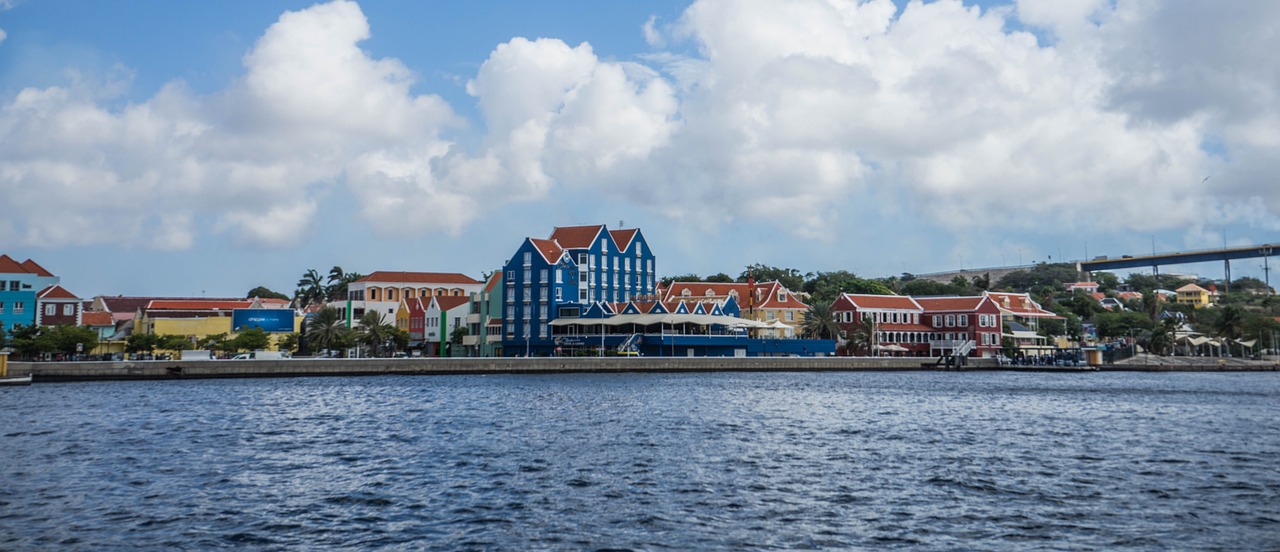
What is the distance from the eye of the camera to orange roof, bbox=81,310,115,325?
3989 inches

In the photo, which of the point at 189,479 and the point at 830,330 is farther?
the point at 830,330

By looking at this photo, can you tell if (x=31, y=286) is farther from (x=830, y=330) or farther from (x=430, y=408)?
(x=830, y=330)

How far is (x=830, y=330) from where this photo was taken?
104688 mm

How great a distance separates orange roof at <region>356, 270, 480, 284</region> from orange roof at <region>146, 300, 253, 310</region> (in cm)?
1482

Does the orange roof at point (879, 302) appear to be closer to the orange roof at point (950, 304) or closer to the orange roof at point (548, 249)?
the orange roof at point (950, 304)

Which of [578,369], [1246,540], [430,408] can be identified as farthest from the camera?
[578,369]

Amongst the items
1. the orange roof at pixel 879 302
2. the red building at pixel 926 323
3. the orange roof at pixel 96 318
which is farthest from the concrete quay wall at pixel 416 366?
the orange roof at pixel 96 318

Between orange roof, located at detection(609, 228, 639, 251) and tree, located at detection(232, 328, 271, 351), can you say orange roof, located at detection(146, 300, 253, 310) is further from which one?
orange roof, located at detection(609, 228, 639, 251)

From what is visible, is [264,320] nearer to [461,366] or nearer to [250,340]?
[250,340]

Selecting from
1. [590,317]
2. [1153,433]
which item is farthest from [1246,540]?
[590,317]

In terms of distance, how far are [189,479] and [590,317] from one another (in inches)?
2910

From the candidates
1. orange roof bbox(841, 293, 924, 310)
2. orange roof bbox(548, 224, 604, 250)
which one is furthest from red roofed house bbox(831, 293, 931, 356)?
orange roof bbox(548, 224, 604, 250)

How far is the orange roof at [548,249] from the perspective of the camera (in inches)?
3989

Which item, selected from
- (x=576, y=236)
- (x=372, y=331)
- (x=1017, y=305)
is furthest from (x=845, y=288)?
(x=372, y=331)
